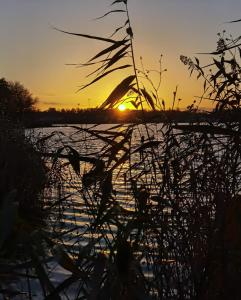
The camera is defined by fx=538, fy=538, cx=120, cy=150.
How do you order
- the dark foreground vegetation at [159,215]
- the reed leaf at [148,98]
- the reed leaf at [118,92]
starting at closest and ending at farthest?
1. the dark foreground vegetation at [159,215]
2. the reed leaf at [118,92]
3. the reed leaf at [148,98]

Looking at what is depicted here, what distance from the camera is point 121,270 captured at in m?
2.41

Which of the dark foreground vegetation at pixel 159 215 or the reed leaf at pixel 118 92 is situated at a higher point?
the reed leaf at pixel 118 92

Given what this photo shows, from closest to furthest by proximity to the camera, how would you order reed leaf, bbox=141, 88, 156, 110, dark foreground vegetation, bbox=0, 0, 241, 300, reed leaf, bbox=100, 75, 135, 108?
dark foreground vegetation, bbox=0, 0, 241, 300, reed leaf, bbox=100, 75, 135, 108, reed leaf, bbox=141, 88, 156, 110

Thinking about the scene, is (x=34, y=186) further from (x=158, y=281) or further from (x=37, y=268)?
(x=37, y=268)

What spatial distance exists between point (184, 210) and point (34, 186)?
537cm

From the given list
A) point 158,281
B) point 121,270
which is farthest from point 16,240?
point 158,281

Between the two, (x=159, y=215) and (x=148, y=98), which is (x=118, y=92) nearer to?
(x=148, y=98)

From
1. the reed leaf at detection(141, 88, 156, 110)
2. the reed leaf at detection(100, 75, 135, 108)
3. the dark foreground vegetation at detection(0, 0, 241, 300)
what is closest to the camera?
Answer: the dark foreground vegetation at detection(0, 0, 241, 300)

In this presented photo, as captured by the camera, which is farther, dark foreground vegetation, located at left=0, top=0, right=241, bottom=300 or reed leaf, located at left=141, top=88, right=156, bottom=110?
reed leaf, located at left=141, top=88, right=156, bottom=110

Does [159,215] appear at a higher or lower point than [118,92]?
lower

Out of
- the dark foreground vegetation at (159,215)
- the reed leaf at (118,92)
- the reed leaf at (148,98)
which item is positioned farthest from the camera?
the reed leaf at (148,98)

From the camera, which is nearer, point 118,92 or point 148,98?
point 118,92

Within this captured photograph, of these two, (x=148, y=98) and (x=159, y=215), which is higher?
Answer: (x=148, y=98)

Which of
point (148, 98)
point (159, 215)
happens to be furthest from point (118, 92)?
point (159, 215)
